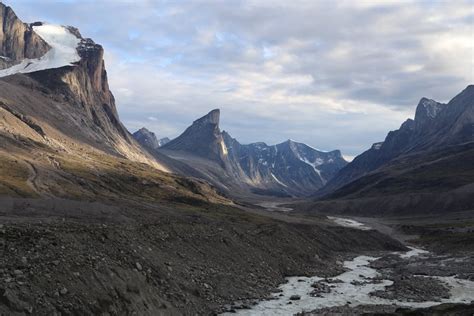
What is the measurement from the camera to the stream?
5084 centimetres

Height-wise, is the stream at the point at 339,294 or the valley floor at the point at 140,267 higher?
the valley floor at the point at 140,267

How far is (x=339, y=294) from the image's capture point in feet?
197

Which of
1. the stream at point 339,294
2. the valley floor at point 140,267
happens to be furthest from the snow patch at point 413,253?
the stream at point 339,294

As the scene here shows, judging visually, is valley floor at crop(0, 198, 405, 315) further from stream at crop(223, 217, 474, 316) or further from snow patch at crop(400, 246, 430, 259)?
snow patch at crop(400, 246, 430, 259)

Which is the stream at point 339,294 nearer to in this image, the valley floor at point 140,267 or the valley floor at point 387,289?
the valley floor at point 387,289

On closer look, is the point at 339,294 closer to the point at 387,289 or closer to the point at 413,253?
the point at 387,289

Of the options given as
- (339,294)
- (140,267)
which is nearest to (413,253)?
(339,294)

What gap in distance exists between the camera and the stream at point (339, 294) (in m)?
50.8

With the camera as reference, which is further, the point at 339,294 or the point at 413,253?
the point at 413,253

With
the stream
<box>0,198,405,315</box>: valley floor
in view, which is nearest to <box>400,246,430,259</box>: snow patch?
<box>0,198,405,315</box>: valley floor

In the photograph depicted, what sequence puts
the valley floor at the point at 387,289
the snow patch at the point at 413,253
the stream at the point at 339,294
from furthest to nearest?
the snow patch at the point at 413,253 → the stream at the point at 339,294 → the valley floor at the point at 387,289

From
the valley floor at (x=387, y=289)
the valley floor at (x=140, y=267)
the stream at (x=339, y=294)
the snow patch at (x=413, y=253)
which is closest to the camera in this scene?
the valley floor at (x=140, y=267)

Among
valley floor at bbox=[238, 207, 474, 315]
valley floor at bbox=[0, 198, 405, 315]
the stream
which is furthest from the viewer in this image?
the stream

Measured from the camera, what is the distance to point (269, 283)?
6184 centimetres
